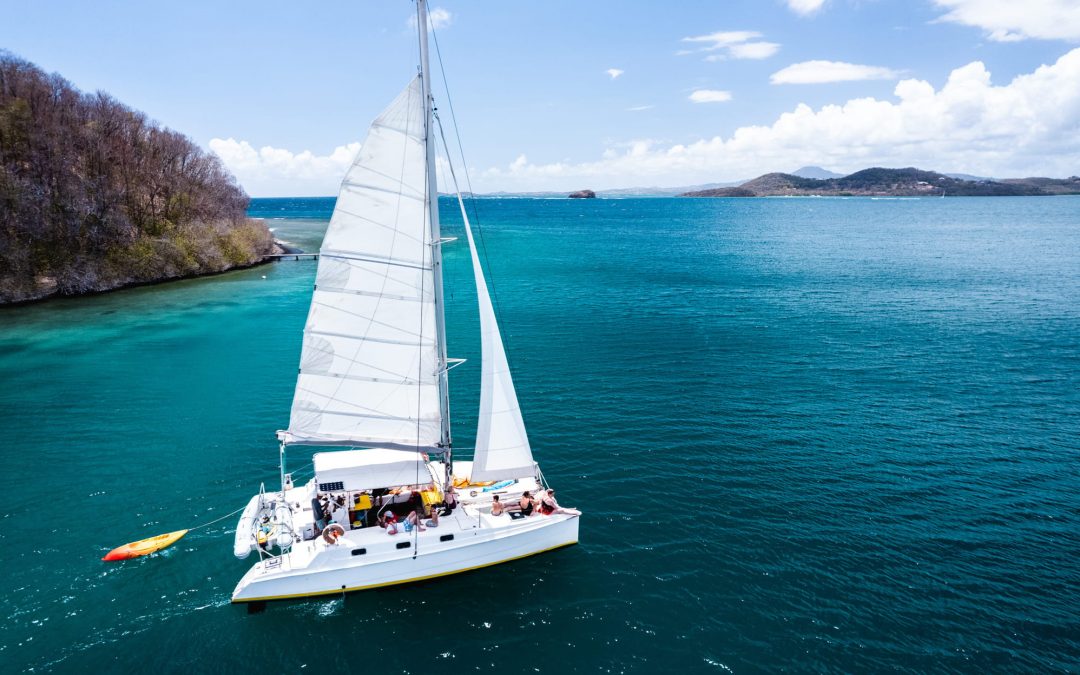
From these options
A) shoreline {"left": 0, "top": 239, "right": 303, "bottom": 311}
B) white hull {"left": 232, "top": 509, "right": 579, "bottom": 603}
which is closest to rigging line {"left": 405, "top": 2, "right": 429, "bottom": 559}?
white hull {"left": 232, "top": 509, "right": 579, "bottom": 603}

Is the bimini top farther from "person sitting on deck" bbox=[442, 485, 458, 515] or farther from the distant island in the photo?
the distant island

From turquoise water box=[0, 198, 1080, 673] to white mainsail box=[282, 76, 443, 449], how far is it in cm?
631

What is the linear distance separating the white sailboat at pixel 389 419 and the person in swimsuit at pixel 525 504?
0.21 metres

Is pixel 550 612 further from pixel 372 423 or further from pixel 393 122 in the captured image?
pixel 393 122

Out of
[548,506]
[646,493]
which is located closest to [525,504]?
[548,506]

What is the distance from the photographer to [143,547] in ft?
73.9

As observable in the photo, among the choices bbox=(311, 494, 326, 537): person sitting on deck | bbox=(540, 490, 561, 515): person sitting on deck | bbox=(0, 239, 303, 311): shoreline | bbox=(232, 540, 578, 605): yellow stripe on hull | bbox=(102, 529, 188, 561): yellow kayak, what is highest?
bbox=(0, 239, 303, 311): shoreline

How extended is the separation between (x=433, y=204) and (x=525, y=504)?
1189 centimetres

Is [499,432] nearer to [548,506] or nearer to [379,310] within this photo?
[548,506]

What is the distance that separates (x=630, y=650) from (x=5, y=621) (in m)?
20.5

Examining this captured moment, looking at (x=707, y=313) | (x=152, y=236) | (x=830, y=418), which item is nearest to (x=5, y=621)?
(x=830, y=418)

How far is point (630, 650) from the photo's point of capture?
18.8 metres

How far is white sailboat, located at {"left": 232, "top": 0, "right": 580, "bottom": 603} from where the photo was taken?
1995 centimetres

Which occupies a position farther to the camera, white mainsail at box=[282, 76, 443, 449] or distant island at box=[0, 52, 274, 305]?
distant island at box=[0, 52, 274, 305]
